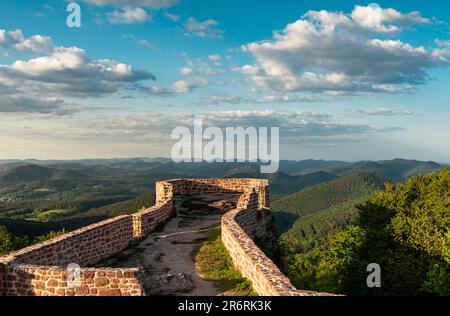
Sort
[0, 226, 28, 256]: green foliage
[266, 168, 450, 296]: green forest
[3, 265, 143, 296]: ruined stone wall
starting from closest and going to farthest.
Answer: [3, 265, 143, 296]: ruined stone wall, [266, 168, 450, 296]: green forest, [0, 226, 28, 256]: green foliage

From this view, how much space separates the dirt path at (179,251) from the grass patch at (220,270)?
1.07 ft

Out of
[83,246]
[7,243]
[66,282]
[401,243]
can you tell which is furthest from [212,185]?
[7,243]

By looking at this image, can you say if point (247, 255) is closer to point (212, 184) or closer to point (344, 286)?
point (212, 184)

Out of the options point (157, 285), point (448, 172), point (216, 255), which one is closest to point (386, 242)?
point (448, 172)

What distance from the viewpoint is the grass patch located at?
1352 centimetres

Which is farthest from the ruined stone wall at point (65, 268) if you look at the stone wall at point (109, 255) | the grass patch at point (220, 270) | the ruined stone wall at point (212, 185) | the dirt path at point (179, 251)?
the ruined stone wall at point (212, 185)

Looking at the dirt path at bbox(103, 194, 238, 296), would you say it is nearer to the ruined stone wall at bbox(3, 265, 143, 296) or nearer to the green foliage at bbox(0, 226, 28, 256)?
the ruined stone wall at bbox(3, 265, 143, 296)

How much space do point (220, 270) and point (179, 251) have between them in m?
3.48

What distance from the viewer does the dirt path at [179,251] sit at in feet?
44.2

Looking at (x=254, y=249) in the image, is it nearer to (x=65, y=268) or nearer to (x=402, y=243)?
(x=65, y=268)

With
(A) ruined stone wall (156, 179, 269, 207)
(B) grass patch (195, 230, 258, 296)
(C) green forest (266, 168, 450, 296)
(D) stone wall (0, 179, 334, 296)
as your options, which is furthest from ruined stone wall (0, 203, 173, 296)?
(C) green forest (266, 168, 450, 296)

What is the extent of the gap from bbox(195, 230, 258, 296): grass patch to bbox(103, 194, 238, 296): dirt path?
33 cm

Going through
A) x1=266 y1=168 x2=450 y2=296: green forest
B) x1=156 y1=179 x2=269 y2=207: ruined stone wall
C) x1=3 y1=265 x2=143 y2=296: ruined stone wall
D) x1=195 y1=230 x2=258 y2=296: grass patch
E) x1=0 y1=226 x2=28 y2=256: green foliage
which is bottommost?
x1=0 y1=226 x2=28 y2=256: green foliage

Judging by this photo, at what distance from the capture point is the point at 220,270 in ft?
51.6
